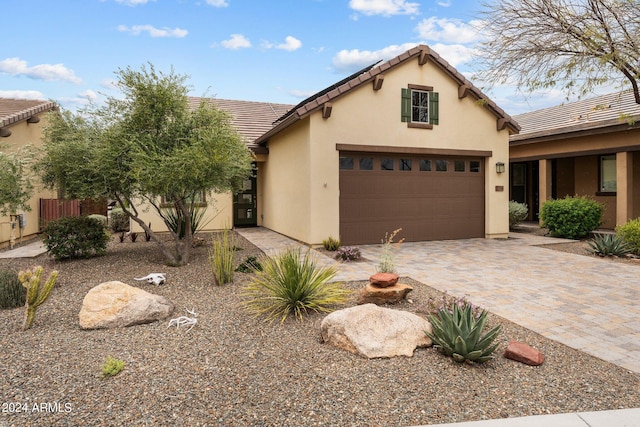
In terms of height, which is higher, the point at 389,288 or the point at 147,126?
the point at 147,126

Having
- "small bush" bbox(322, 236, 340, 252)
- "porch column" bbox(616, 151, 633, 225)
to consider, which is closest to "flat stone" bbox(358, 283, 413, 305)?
"small bush" bbox(322, 236, 340, 252)

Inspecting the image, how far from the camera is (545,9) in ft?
17.5

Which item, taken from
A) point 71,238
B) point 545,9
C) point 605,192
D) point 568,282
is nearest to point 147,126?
point 71,238

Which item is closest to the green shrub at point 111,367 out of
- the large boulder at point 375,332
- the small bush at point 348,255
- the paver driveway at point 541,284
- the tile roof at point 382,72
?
the large boulder at point 375,332

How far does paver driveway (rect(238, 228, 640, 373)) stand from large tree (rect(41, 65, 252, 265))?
3.36 metres

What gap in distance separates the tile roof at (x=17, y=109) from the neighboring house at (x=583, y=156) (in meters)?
17.2

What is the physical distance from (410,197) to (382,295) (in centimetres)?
690

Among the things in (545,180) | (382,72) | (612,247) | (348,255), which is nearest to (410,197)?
(382,72)

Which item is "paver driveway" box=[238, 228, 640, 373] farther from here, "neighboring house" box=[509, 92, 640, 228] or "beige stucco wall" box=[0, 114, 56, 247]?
"beige stucco wall" box=[0, 114, 56, 247]

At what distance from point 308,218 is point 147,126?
4736 millimetres

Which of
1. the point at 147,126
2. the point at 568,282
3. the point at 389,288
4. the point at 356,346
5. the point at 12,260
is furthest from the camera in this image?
the point at 12,260

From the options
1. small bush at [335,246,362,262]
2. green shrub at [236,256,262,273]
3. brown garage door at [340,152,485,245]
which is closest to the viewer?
green shrub at [236,256,262,273]

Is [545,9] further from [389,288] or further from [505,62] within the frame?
[389,288]

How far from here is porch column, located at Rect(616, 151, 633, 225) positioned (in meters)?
11.9
